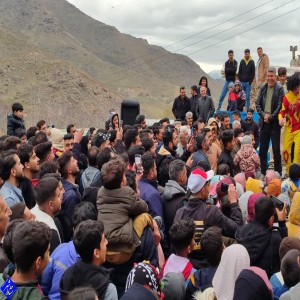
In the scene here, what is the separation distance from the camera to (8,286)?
3.32 meters

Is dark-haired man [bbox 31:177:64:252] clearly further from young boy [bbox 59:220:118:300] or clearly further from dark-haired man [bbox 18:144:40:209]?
dark-haired man [bbox 18:144:40:209]

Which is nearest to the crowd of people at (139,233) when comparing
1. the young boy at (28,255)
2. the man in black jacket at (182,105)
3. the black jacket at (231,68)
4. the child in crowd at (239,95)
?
the young boy at (28,255)

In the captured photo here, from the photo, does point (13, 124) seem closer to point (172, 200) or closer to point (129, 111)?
point (129, 111)

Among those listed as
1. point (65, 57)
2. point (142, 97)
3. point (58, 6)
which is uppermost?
point (58, 6)

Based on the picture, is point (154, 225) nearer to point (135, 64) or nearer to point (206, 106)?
point (206, 106)

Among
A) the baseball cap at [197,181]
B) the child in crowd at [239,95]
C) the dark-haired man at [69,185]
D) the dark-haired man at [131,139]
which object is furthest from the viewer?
the child in crowd at [239,95]

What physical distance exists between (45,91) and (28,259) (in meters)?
68.5

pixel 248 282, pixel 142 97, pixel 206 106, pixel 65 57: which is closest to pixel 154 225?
pixel 248 282

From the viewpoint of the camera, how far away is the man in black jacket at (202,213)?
498 centimetres

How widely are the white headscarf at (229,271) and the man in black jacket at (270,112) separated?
18.6ft

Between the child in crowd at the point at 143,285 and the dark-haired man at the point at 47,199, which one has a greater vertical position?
the dark-haired man at the point at 47,199

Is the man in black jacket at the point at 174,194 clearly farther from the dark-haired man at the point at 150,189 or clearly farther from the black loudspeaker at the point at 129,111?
the black loudspeaker at the point at 129,111

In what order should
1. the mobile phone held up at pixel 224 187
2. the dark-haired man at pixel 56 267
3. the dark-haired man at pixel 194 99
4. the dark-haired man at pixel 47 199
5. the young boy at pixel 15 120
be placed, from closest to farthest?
the dark-haired man at pixel 56 267
the dark-haired man at pixel 47 199
the mobile phone held up at pixel 224 187
the young boy at pixel 15 120
the dark-haired man at pixel 194 99

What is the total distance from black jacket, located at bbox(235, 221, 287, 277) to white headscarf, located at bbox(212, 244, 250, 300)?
0.77 meters
